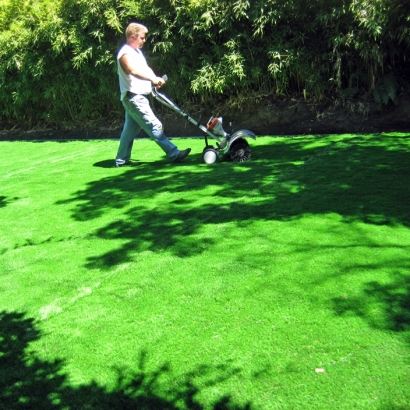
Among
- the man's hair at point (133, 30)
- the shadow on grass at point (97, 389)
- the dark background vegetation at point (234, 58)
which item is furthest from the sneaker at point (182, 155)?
the shadow on grass at point (97, 389)

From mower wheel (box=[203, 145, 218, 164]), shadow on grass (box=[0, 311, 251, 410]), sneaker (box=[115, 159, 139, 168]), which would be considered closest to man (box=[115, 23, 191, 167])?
mower wheel (box=[203, 145, 218, 164])

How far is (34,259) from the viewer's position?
17.7ft

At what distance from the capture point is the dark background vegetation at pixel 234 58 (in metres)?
10.3

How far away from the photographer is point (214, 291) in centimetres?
Answer: 435

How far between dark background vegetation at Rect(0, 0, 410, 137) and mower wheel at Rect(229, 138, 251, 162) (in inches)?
113

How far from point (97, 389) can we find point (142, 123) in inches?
221

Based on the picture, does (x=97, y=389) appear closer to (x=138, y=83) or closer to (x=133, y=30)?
(x=138, y=83)

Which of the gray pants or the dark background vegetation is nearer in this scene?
the gray pants

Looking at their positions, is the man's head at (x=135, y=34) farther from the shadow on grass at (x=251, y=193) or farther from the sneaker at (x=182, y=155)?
the shadow on grass at (x=251, y=193)

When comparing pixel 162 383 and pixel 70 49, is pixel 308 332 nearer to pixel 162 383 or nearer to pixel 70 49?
pixel 162 383

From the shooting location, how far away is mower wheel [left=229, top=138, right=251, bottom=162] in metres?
8.29

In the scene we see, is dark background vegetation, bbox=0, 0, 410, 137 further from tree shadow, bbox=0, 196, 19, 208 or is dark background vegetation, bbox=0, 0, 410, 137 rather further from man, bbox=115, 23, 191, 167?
tree shadow, bbox=0, 196, 19, 208

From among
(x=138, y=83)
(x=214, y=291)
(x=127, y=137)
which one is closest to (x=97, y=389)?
(x=214, y=291)

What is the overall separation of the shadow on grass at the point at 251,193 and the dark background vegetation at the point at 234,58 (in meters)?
1.95
